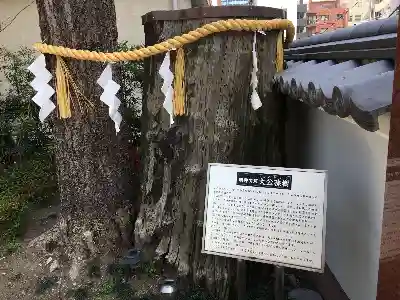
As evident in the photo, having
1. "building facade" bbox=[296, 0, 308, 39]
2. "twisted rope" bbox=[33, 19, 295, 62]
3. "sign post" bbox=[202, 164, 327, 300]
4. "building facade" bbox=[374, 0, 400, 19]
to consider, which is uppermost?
"building facade" bbox=[296, 0, 308, 39]

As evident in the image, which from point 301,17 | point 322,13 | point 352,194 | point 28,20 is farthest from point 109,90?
point 322,13

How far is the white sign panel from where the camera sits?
6.98ft

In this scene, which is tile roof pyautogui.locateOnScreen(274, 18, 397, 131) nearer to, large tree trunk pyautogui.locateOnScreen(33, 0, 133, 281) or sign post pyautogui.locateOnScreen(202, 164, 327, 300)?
sign post pyautogui.locateOnScreen(202, 164, 327, 300)

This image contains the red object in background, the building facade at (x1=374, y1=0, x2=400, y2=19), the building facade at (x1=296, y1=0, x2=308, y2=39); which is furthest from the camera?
the red object in background

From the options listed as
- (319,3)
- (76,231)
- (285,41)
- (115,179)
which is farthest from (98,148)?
(319,3)

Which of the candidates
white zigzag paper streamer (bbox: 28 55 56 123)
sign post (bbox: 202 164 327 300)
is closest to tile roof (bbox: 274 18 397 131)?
sign post (bbox: 202 164 327 300)

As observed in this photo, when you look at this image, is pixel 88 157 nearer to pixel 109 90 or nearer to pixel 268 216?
pixel 109 90

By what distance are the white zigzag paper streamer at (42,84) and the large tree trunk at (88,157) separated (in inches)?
3.9

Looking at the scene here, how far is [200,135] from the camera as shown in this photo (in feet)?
9.12

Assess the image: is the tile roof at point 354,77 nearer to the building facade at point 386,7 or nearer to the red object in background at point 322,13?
the building facade at point 386,7

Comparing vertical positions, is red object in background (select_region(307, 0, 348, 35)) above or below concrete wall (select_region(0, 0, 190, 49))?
above

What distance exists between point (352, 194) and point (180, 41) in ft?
4.75

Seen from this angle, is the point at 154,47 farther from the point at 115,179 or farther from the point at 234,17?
the point at 115,179

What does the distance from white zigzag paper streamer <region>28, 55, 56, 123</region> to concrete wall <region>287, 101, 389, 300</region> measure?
1880 millimetres
